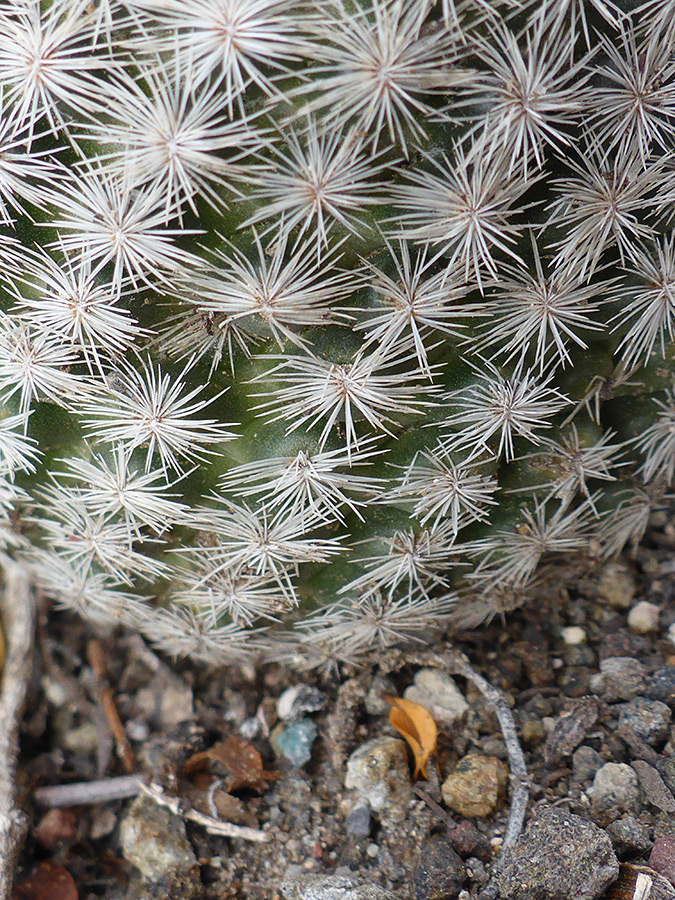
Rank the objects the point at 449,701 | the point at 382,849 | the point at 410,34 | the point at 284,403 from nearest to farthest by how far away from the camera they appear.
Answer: the point at 410,34
the point at 284,403
the point at 382,849
the point at 449,701

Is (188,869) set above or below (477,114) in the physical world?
below

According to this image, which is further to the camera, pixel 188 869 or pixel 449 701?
pixel 449 701

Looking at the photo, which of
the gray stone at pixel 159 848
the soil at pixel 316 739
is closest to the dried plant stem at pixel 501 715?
the soil at pixel 316 739

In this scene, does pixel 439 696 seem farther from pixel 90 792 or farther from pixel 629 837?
pixel 90 792

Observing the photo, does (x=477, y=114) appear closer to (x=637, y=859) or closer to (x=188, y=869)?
(x=637, y=859)

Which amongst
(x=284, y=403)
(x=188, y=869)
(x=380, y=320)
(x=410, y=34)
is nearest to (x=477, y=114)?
(x=410, y=34)

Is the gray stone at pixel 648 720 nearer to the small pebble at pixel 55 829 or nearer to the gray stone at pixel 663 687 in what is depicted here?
the gray stone at pixel 663 687

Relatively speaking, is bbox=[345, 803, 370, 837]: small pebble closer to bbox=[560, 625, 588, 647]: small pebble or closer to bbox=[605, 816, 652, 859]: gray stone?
bbox=[605, 816, 652, 859]: gray stone
